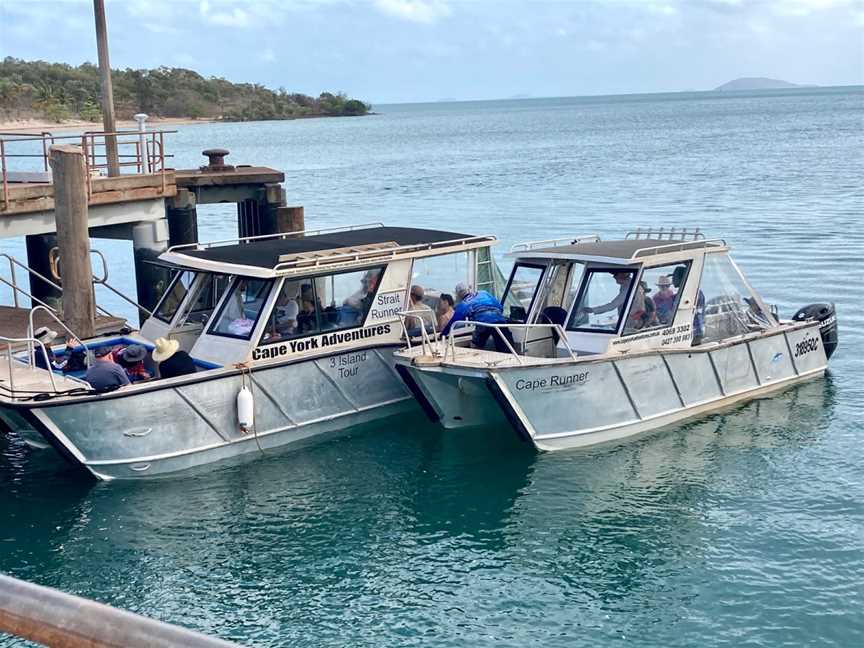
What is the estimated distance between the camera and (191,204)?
21.5 meters

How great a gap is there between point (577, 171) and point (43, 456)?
177 ft

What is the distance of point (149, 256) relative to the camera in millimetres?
20188

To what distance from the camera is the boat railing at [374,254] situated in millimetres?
15180

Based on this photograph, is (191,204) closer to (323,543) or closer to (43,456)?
(43,456)

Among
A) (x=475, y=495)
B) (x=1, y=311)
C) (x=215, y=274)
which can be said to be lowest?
(x=475, y=495)

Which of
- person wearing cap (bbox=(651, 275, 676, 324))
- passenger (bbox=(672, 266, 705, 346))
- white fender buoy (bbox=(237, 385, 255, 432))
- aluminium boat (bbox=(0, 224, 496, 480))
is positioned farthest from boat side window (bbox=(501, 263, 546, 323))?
white fender buoy (bbox=(237, 385, 255, 432))

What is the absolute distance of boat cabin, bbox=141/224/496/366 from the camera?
1513 centimetres

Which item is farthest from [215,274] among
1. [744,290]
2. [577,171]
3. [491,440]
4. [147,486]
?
[577,171]

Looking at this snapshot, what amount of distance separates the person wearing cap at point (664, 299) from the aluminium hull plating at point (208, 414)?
398 cm

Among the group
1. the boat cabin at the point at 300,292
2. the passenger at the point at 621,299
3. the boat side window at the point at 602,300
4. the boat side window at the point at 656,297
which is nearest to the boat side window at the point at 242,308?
the boat cabin at the point at 300,292

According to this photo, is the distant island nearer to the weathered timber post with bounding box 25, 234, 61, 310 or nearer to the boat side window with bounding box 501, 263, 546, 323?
the weathered timber post with bounding box 25, 234, 61, 310

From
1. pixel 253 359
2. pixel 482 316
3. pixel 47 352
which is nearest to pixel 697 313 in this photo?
pixel 482 316

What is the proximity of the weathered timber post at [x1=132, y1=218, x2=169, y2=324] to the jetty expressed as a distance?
2 centimetres

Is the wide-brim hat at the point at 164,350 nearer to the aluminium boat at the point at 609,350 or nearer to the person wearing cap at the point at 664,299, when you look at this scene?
the aluminium boat at the point at 609,350
